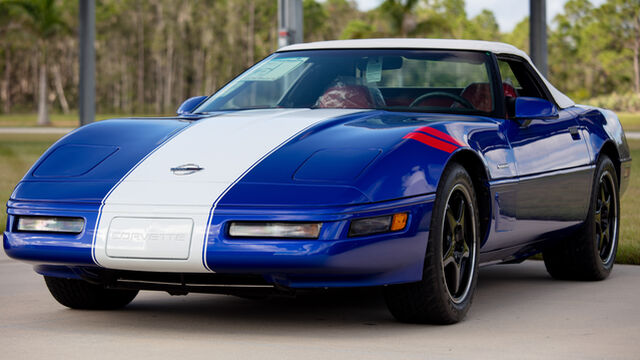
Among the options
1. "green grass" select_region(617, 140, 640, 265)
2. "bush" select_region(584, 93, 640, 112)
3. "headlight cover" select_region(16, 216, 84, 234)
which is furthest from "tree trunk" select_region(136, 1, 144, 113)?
"headlight cover" select_region(16, 216, 84, 234)

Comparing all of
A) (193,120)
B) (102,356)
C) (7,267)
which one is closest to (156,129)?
(193,120)

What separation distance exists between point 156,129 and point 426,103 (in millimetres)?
1592

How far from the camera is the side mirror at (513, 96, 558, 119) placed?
6.17 meters

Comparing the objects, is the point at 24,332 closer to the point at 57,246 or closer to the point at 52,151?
the point at 57,246

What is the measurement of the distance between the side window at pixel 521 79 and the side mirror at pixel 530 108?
0.87 m

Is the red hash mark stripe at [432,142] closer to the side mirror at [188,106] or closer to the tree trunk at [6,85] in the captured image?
the side mirror at [188,106]

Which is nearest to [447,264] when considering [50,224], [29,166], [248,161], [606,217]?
[248,161]

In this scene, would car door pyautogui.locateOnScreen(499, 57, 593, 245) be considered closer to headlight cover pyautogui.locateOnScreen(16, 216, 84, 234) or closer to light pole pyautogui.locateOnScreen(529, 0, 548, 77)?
headlight cover pyautogui.locateOnScreen(16, 216, 84, 234)

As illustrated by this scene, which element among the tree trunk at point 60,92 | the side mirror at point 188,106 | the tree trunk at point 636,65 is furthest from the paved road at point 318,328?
the tree trunk at point 60,92

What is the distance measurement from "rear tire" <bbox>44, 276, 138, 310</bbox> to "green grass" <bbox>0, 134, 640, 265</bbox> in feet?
13.3

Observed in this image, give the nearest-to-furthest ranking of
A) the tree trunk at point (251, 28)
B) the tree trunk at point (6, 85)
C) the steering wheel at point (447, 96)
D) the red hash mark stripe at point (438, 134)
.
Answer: the red hash mark stripe at point (438, 134) → the steering wheel at point (447, 96) → the tree trunk at point (6, 85) → the tree trunk at point (251, 28)

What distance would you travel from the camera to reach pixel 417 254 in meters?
4.96

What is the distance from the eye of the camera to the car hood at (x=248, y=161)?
480 centimetres

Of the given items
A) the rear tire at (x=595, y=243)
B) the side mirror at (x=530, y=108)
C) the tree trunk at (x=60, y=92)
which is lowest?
the tree trunk at (x=60, y=92)
